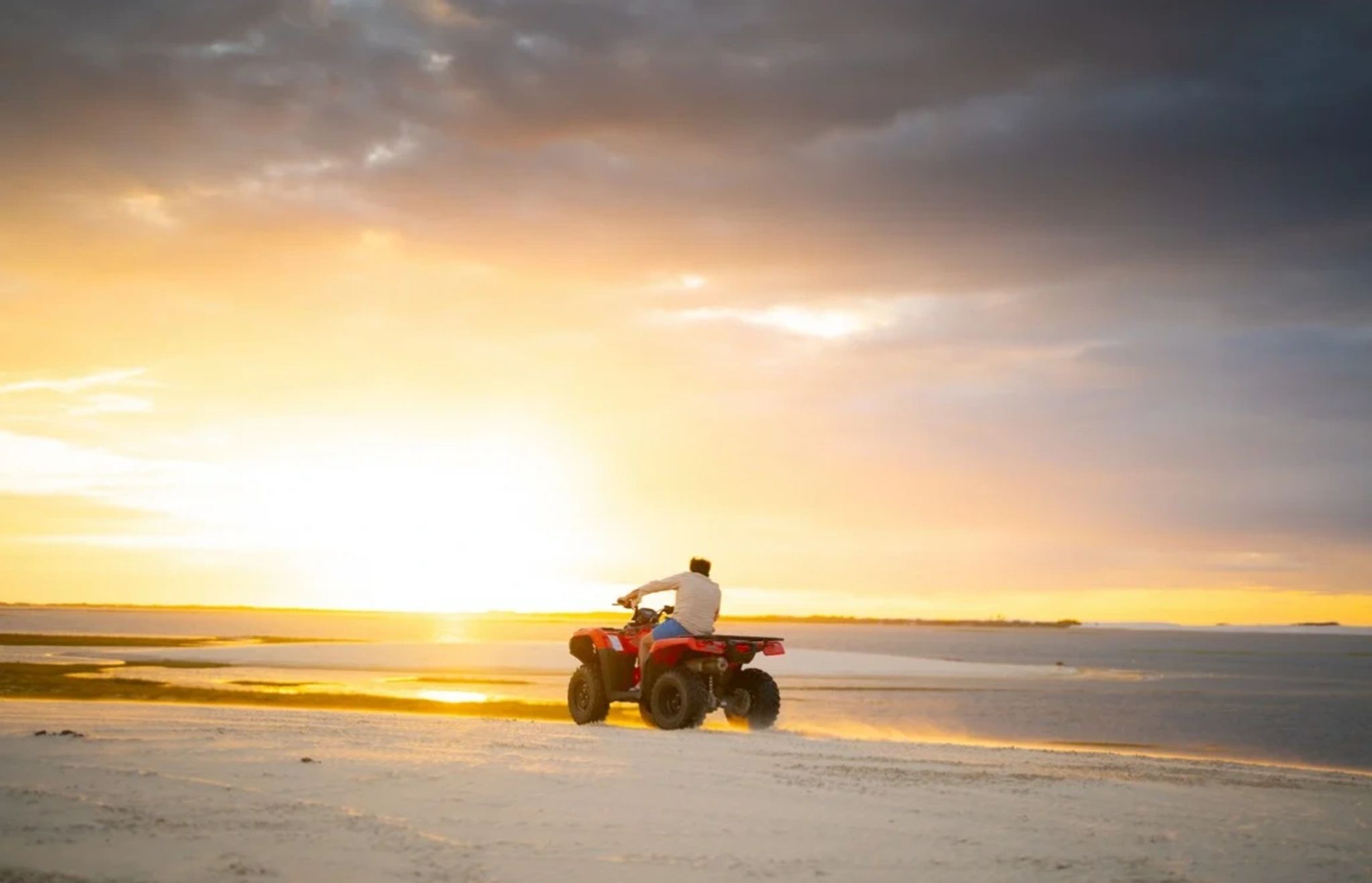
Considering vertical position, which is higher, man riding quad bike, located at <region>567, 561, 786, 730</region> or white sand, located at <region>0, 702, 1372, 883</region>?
man riding quad bike, located at <region>567, 561, 786, 730</region>

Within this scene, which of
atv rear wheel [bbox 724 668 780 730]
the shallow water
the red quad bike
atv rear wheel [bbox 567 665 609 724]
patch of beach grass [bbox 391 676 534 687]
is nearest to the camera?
the red quad bike

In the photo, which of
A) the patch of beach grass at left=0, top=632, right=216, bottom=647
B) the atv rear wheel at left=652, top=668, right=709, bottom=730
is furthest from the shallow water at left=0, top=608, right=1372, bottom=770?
the patch of beach grass at left=0, top=632, right=216, bottom=647

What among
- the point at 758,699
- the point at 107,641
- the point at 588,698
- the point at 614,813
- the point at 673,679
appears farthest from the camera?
the point at 107,641

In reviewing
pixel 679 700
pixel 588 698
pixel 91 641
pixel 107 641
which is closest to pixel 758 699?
pixel 679 700

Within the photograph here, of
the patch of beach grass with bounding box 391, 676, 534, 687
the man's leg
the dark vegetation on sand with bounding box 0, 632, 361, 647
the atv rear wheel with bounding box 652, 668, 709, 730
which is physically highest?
the man's leg

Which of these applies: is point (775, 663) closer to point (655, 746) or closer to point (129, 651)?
point (129, 651)

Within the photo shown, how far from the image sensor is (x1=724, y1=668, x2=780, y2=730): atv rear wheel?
56.6 feet

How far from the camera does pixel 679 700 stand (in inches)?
656

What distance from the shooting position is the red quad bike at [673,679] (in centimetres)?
1670

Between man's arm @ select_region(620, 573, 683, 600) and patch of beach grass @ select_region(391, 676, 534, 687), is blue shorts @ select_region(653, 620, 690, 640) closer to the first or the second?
man's arm @ select_region(620, 573, 683, 600)

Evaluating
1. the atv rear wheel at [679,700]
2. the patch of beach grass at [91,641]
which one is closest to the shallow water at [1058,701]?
the atv rear wheel at [679,700]

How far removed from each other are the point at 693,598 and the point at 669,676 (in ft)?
3.85

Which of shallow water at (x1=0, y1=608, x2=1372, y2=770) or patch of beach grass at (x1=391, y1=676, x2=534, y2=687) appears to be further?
patch of beach grass at (x1=391, y1=676, x2=534, y2=687)

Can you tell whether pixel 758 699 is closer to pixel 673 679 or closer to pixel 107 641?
pixel 673 679
